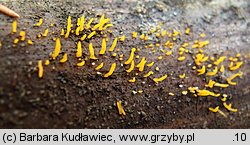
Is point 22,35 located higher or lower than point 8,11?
lower

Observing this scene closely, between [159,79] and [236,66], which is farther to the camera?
[236,66]

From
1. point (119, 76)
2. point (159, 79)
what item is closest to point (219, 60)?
point (159, 79)

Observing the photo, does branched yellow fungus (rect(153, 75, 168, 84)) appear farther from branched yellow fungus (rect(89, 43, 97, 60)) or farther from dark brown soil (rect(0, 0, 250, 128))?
branched yellow fungus (rect(89, 43, 97, 60))

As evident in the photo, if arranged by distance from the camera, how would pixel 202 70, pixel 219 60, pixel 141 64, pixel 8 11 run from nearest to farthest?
pixel 8 11
pixel 141 64
pixel 202 70
pixel 219 60

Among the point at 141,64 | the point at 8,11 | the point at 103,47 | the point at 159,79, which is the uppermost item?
the point at 8,11

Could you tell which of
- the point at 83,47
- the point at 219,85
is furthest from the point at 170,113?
the point at 83,47

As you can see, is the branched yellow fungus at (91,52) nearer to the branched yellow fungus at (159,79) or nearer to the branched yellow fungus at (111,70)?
the branched yellow fungus at (111,70)

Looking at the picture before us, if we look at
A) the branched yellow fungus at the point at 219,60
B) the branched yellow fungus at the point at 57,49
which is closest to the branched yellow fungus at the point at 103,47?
the branched yellow fungus at the point at 57,49

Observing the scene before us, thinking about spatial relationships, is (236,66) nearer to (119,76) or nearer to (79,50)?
(119,76)

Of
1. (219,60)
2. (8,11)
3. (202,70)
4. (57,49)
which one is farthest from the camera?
(219,60)

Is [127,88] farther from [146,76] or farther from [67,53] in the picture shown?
[67,53]
